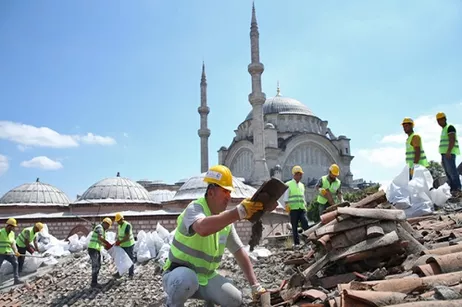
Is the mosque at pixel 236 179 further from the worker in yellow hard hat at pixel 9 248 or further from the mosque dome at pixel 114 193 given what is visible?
the worker in yellow hard hat at pixel 9 248

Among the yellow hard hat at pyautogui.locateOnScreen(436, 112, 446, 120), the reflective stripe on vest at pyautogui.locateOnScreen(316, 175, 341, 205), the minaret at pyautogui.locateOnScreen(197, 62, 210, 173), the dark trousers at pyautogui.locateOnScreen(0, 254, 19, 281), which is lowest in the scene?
the dark trousers at pyautogui.locateOnScreen(0, 254, 19, 281)

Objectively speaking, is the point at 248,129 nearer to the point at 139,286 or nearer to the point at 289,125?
the point at 289,125

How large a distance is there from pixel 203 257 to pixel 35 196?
53.9ft

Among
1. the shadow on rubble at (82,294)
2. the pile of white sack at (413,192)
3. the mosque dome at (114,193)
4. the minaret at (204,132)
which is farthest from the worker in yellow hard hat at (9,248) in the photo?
the minaret at (204,132)

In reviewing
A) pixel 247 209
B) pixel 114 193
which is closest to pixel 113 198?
pixel 114 193

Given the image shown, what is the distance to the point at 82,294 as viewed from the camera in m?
6.73

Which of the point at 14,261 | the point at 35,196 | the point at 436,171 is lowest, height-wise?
the point at 14,261

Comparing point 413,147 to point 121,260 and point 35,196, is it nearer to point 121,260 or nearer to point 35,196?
point 121,260

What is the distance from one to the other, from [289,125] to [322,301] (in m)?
29.5

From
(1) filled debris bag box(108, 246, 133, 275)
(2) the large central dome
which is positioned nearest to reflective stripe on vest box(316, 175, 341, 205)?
(1) filled debris bag box(108, 246, 133, 275)

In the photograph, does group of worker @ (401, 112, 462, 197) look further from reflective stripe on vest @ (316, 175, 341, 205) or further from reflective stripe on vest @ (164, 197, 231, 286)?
reflective stripe on vest @ (164, 197, 231, 286)

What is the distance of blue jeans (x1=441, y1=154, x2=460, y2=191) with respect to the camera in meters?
6.03

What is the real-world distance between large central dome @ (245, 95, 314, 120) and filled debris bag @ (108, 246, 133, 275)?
25909mm

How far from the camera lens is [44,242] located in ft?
34.4
